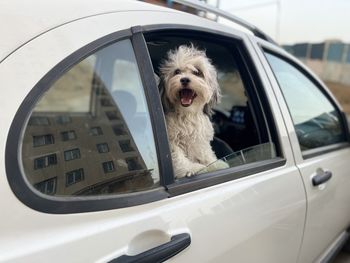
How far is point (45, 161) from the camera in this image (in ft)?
3.85

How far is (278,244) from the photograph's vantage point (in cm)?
196

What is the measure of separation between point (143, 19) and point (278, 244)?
4.18 ft

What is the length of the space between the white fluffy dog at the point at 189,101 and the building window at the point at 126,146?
1.37ft

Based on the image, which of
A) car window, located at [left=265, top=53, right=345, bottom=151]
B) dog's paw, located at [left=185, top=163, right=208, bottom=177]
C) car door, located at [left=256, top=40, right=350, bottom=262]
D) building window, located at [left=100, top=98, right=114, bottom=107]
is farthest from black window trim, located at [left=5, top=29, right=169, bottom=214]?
car window, located at [left=265, top=53, right=345, bottom=151]

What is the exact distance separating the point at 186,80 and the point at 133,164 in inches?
29.4

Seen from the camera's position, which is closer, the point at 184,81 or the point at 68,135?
the point at 68,135

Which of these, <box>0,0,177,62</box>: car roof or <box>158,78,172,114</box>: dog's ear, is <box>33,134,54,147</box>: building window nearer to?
<box>0,0,177,62</box>: car roof

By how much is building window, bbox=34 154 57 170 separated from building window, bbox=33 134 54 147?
47 millimetres

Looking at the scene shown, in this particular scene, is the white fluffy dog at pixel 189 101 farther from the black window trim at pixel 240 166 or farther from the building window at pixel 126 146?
the building window at pixel 126 146

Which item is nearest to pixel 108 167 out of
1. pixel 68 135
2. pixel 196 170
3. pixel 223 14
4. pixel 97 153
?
pixel 97 153

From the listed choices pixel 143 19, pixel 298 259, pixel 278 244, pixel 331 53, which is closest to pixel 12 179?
pixel 143 19

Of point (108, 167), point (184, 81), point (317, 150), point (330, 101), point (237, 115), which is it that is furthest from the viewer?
point (237, 115)

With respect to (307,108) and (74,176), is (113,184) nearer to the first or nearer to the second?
(74,176)

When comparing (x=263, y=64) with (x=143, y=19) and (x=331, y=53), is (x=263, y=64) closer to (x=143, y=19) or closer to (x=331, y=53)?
(x=143, y=19)
